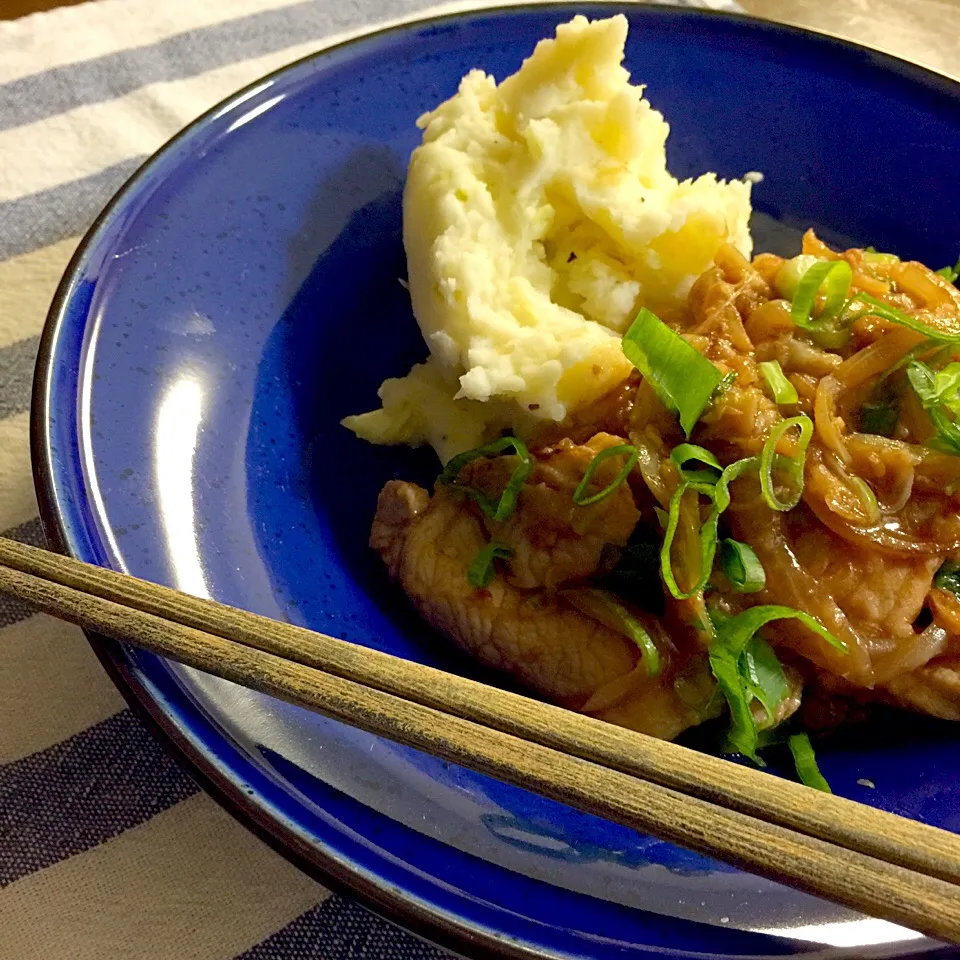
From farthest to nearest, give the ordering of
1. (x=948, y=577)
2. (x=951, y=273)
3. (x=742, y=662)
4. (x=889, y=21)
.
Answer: (x=889, y=21), (x=951, y=273), (x=948, y=577), (x=742, y=662)

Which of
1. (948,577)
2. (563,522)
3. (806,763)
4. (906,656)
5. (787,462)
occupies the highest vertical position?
(787,462)

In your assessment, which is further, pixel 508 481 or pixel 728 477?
pixel 508 481

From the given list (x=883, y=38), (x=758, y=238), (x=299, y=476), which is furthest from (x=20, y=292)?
(x=883, y=38)

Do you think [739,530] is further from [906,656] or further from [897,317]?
[897,317]

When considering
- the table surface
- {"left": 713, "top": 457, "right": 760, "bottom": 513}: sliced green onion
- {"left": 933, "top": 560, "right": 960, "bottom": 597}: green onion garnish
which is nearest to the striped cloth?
{"left": 713, "top": 457, "right": 760, "bottom": 513}: sliced green onion

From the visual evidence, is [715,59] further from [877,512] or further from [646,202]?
[877,512]

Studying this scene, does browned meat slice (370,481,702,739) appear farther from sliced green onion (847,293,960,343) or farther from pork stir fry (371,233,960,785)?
sliced green onion (847,293,960,343)

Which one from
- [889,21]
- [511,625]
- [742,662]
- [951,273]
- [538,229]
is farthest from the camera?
[889,21]

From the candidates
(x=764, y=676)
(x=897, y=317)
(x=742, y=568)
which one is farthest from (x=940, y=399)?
(x=764, y=676)
